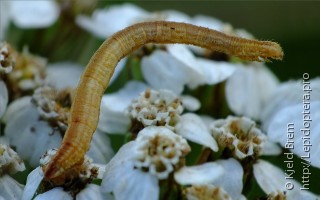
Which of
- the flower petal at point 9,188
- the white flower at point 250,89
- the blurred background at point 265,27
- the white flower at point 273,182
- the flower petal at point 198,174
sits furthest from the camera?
the blurred background at point 265,27

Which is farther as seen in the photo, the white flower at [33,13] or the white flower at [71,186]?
the white flower at [33,13]

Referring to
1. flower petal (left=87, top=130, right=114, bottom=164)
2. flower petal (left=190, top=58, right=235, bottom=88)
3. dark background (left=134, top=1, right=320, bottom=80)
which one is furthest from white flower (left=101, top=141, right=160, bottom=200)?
dark background (left=134, top=1, right=320, bottom=80)

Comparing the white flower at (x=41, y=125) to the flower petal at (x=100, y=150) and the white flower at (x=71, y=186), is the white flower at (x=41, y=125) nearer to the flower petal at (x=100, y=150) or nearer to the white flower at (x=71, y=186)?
the flower petal at (x=100, y=150)

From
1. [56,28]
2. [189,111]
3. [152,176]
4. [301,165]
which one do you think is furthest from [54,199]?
[56,28]

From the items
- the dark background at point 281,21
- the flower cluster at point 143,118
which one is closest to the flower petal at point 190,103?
the flower cluster at point 143,118

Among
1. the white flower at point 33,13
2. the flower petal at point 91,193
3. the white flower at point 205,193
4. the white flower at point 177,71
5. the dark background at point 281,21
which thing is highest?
the dark background at point 281,21

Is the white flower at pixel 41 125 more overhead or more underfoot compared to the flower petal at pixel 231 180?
more overhead

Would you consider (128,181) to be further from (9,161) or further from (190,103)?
(190,103)
